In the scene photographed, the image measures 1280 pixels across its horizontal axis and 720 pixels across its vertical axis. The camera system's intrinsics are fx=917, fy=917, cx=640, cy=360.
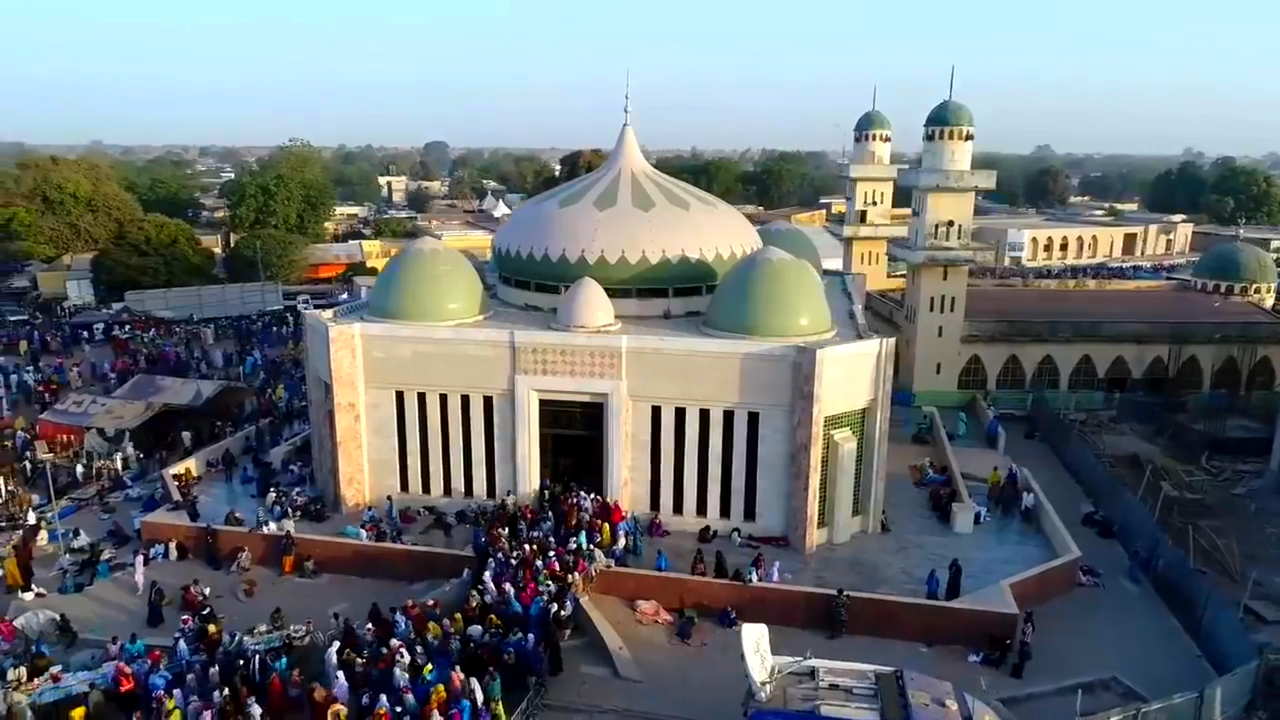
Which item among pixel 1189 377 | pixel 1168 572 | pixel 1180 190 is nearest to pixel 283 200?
pixel 1189 377

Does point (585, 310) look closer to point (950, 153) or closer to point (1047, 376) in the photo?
point (950, 153)

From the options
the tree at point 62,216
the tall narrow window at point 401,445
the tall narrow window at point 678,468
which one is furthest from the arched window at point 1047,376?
the tree at point 62,216

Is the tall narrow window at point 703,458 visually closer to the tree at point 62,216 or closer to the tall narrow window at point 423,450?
the tall narrow window at point 423,450

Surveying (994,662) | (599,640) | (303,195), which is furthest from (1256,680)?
(303,195)

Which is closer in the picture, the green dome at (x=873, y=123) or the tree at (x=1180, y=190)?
the green dome at (x=873, y=123)

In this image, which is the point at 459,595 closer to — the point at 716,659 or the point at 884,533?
the point at 716,659

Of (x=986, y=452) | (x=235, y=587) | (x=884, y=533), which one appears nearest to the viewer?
(x=235, y=587)
